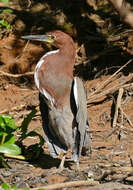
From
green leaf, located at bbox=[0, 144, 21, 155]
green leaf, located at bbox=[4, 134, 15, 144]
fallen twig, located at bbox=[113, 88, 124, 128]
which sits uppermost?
green leaf, located at bbox=[0, 144, 21, 155]

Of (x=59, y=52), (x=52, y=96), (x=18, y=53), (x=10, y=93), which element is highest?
(x=59, y=52)

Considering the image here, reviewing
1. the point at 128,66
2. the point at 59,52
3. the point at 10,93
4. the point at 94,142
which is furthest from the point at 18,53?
the point at 59,52

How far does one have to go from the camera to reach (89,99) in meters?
6.56

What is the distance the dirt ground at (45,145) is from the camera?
3.98 metres

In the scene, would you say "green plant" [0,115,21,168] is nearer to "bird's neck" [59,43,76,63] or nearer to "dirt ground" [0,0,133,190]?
"dirt ground" [0,0,133,190]

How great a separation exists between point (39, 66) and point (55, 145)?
2.97 feet

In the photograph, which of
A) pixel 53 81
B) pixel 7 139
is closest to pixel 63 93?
pixel 53 81

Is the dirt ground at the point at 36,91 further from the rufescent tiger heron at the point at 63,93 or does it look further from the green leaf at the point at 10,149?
the green leaf at the point at 10,149

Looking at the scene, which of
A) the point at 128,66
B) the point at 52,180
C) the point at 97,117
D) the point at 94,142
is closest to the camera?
the point at 52,180

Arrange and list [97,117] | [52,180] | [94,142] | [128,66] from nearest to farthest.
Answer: [52,180]
[94,142]
[97,117]
[128,66]

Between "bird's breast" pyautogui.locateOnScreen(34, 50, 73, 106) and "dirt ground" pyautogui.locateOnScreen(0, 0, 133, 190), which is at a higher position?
"bird's breast" pyautogui.locateOnScreen(34, 50, 73, 106)

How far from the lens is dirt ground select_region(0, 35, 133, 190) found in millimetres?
3980

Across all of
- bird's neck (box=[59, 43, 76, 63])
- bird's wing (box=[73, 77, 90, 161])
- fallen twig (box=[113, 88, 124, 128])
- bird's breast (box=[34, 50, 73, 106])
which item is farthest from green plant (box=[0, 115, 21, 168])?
fallen twig (box=[113, 88, 124, 128])

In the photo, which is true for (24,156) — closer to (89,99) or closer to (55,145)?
(55,145)
